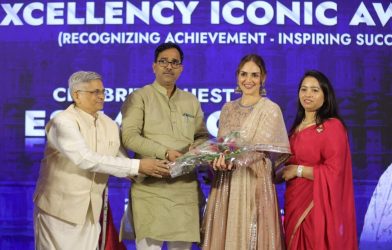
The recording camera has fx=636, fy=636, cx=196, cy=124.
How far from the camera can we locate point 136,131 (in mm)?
3258

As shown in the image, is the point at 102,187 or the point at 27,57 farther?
the point at 27,57

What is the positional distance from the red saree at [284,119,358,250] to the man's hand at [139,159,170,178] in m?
0.67

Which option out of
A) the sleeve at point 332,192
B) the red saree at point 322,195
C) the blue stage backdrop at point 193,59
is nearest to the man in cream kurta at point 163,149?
the red saree at point 322,195

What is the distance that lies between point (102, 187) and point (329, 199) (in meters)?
1.14

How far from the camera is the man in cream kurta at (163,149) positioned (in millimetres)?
3227

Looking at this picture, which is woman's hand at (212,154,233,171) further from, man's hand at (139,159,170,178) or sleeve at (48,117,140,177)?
sleeve at (48,117,140,177)

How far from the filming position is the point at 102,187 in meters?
3.22

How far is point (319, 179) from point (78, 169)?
1.20m

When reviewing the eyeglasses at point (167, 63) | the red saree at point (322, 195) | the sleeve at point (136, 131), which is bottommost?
the red saree at point (322, 195)

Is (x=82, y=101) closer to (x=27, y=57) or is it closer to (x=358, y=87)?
(x=27, y=57)

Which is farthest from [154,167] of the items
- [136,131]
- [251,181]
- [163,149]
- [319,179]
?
[319,179]

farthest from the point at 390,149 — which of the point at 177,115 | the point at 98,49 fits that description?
the point at 98,49

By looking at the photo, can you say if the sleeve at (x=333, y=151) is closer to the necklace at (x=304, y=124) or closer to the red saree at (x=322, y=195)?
the red saree at (x=322, y=195)

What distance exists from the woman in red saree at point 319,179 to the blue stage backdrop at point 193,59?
1328 millimetres
